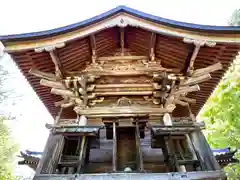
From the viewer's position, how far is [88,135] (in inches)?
170

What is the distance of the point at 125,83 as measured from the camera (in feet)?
19.6

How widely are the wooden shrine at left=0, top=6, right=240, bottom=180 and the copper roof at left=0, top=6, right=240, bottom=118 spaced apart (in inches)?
0.9

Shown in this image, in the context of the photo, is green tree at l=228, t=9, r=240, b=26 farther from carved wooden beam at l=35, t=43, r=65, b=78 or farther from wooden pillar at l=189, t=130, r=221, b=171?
carved wooden beam at l=35, t=43, r=65, b=78

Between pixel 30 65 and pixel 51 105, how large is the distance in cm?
201

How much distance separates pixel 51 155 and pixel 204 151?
9.62 ft

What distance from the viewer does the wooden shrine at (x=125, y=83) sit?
4344 mm

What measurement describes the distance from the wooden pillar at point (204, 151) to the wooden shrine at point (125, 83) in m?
0.02

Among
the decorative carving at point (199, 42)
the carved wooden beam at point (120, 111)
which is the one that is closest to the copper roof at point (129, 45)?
the decorative carving at point (199, 42)

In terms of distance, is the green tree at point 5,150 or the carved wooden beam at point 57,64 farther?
the green tree at point 5,150

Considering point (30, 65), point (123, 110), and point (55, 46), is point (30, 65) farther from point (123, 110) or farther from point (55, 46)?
point (123, 110)

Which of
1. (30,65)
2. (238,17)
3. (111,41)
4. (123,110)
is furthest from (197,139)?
(238,17)

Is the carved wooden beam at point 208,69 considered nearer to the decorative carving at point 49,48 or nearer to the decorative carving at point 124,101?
the decorative carving at point 124,101

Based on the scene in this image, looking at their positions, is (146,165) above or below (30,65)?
below

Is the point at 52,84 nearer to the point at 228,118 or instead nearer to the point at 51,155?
the point at 51,155
